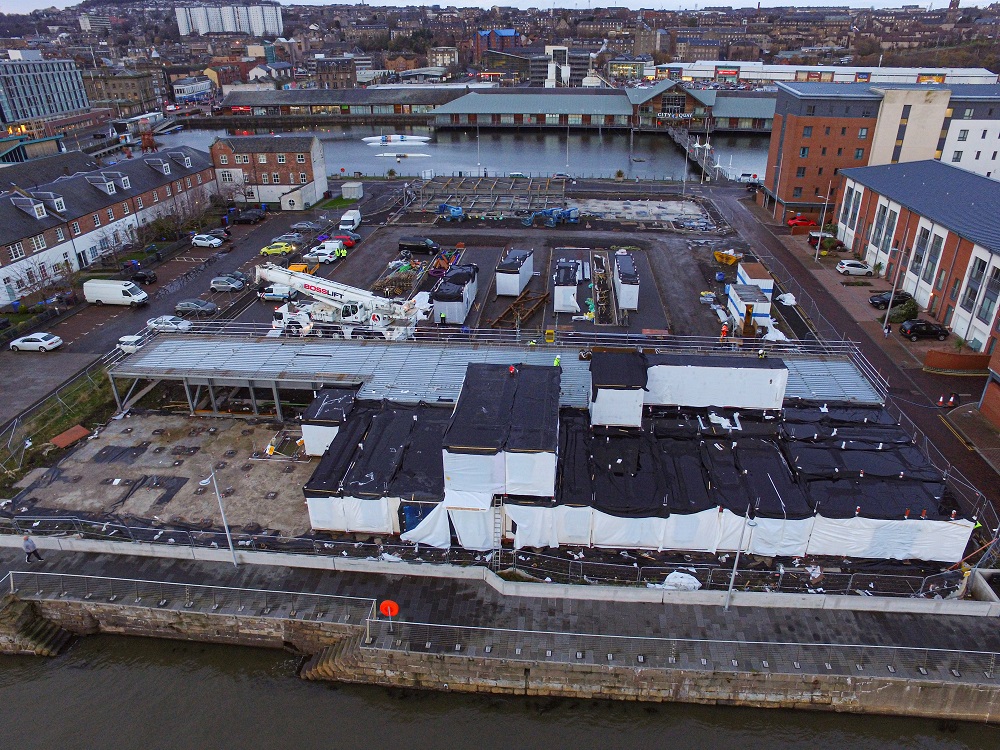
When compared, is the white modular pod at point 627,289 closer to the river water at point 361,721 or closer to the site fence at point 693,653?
the site fence at point 693,653

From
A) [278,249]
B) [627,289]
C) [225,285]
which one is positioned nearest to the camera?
[627,289]

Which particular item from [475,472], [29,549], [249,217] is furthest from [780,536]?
[249,217]

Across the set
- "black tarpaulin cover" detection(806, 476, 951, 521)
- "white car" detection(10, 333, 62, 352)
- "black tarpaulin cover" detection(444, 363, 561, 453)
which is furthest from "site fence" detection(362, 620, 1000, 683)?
"white car" detection(10, 333, 62, 352)

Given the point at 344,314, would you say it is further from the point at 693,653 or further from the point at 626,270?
the point at 693,653

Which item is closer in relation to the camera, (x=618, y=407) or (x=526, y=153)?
(x=618, y=407)

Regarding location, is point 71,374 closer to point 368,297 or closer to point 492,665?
point 368,297

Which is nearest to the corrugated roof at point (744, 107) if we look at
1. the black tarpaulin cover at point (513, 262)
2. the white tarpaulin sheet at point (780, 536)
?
the black tarpaulin cover at point (513, 262)

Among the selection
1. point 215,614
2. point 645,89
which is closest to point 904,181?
point 215,614
